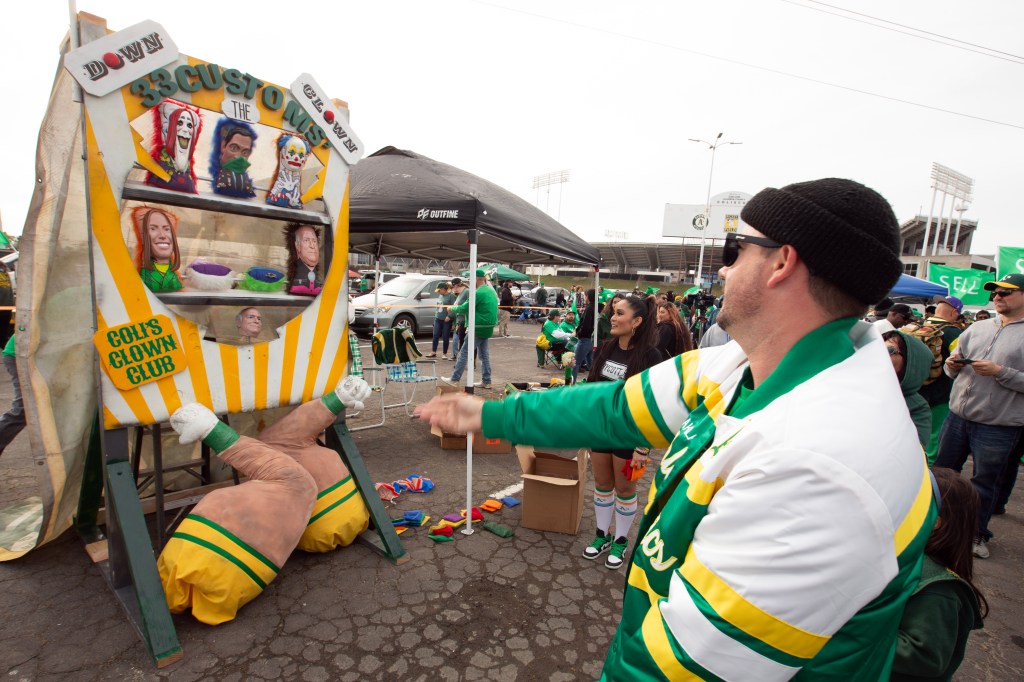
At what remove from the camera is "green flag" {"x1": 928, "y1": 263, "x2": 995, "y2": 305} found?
37.6ft

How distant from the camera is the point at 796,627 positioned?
760 millimetres

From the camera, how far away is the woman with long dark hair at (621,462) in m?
3.49

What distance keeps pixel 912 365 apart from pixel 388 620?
349cm

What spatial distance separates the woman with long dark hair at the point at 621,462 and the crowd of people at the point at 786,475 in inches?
78.9

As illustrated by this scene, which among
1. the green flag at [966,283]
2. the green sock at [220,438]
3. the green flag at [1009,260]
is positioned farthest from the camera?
the green flag at [966,283]

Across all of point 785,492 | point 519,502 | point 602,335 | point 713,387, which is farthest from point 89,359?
point 602,335

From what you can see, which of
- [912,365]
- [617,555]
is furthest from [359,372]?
[912,365]

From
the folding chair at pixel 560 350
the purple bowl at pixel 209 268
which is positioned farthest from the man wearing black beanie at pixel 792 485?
the folding chair at pixel 560 350

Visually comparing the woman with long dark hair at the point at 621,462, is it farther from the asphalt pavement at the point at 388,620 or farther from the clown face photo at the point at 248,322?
the clown face photo at the point at 248,322

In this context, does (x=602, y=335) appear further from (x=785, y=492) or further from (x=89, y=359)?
(x=785, y=492)

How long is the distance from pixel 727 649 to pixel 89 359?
3.69m

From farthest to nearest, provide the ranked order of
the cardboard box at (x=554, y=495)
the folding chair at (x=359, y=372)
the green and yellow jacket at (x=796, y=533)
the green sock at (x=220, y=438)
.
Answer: the folding chair at (x=359, y=372) → the cardboard box at (x=554, y=495) → the green sock at (x=220, y=438) → the green and yellow jacket at (x=796, y=533)

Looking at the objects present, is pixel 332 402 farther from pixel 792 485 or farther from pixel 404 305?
pixel 404 305

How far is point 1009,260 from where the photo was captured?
31.4ft
